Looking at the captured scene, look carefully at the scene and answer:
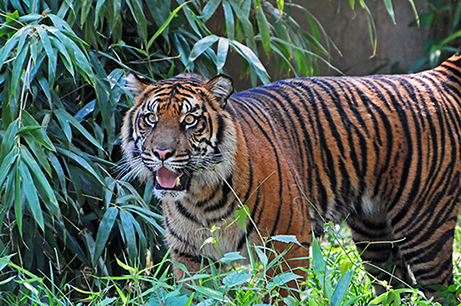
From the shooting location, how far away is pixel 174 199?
2.12 m

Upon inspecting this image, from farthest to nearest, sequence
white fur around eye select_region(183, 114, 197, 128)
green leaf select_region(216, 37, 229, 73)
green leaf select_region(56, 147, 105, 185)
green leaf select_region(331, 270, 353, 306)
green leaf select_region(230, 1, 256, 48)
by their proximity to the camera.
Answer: green leaf select_region(230, 1, 256, 48)
green leaf select_region(216, 37, 229, 73)
green leaf select_region(56, 147, 105, 185)
white fur around eye select_region(183, 114, 197, 128)
green leaf select_region(331, 270, 353, 306)

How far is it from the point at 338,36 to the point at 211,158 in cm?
410

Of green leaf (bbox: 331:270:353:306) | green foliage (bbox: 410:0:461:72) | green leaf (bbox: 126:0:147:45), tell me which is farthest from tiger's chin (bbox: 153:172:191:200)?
green foliage (bbox: 410:0:461:72)

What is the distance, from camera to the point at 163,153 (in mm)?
2002

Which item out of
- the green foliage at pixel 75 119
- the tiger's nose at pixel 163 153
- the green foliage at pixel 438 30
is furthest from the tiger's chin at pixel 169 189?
the green foliage at pixel 438 30

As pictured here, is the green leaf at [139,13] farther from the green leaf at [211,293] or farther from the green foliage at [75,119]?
the green leaf at [211,293]

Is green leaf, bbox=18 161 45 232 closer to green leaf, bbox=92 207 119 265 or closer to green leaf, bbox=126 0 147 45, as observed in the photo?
green leaf, bbox=92 207 119 265

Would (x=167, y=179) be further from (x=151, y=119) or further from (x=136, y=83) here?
(x=136, y=83)

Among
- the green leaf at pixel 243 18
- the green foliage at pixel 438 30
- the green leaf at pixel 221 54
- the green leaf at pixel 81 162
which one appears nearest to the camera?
the green leaf at pixel 81 162

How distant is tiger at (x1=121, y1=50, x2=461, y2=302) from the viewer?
84.8 inches

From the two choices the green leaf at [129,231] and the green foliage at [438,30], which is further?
the green foliage at [438,30]

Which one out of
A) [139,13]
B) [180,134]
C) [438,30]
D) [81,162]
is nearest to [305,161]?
[180,134]

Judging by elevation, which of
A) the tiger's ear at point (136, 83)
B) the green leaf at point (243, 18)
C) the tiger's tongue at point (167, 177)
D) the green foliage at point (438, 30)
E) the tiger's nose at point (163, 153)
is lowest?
the green foliage at point (438, 30)

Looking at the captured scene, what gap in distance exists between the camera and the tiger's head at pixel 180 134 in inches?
80.8
